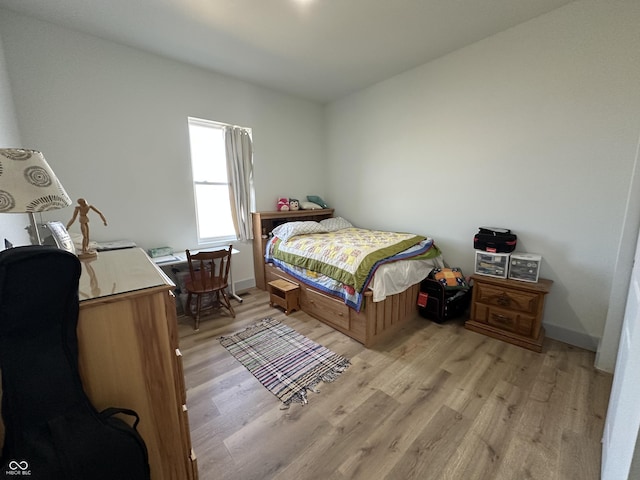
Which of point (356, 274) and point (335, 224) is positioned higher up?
point (335, 224)

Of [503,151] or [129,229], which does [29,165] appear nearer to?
[129,229]

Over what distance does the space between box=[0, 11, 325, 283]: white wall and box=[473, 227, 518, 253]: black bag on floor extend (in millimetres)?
2790

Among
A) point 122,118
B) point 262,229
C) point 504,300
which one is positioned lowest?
point 504,300

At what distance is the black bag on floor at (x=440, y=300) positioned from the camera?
8.77ft

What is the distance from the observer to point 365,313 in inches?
90.2

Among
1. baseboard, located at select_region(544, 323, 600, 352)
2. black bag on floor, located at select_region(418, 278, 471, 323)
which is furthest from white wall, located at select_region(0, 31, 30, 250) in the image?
baseboard, located at select_region(544, 323, 600, 352)

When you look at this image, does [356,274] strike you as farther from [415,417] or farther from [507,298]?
[507,298]

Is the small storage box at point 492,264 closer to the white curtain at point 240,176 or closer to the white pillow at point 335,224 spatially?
the white pillow at point 335,224

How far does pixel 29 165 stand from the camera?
0.97 meters

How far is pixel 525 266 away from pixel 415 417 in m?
1.72

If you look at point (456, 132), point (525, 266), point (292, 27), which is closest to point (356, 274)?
point (525, 266)

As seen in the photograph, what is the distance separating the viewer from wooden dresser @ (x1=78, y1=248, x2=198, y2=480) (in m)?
0.92

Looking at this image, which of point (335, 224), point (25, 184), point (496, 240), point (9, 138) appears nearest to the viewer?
point (25, 184)

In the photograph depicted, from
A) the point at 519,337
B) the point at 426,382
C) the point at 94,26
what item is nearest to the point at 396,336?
the point at 426,382
